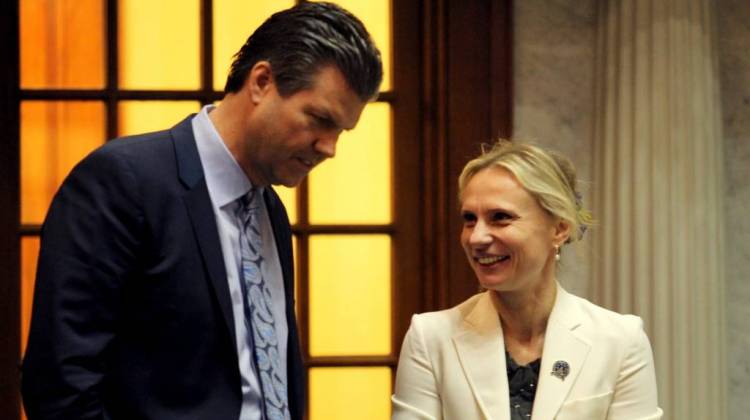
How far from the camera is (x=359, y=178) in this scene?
3686 mm

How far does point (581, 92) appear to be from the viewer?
11.9ft

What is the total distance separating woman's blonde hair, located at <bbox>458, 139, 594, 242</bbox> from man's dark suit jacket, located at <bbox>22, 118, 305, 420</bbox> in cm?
100

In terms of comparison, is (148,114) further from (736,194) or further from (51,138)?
(736,194)

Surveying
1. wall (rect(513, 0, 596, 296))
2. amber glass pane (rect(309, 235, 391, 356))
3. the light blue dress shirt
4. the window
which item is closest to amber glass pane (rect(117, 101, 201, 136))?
the window

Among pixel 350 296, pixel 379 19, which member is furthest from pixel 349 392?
pixel 379 19

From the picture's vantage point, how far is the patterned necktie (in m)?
1.84

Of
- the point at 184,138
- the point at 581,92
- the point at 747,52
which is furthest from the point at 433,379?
the point at 747,52

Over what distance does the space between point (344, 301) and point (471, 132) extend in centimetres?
66

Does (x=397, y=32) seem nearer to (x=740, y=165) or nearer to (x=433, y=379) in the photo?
(x=740, y=165)

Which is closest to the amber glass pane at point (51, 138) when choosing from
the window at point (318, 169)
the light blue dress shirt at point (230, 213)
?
the window at point (318, 169)

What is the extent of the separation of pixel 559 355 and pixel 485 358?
16 centimetres

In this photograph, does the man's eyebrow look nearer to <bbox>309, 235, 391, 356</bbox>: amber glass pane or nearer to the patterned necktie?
the patterned necktie

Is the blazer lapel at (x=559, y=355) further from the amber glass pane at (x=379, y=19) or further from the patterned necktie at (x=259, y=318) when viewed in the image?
the amber glass pane at (x=379, y=19)

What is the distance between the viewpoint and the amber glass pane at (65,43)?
3609 mm
